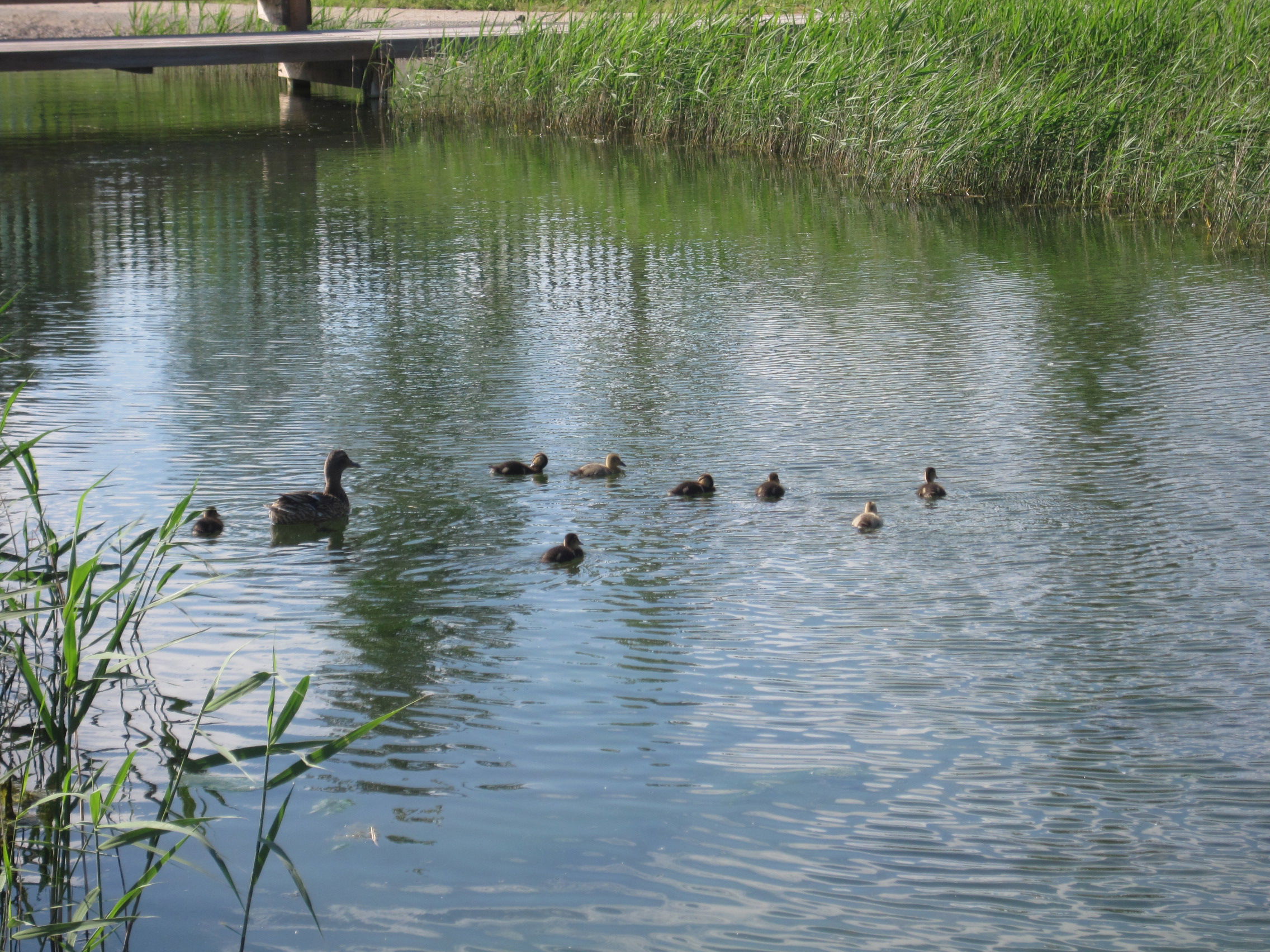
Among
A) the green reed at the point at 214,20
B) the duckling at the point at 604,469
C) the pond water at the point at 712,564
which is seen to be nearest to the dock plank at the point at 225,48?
the green reed at the point at 214,20

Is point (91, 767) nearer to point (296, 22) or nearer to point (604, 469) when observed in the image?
point (604, 469)

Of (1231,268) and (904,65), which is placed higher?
(904,65)

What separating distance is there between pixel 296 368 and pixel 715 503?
11.7 ft

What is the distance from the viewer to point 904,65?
50.7 ft

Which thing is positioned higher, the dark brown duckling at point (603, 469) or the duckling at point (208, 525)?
the dark brown duckling at point (603, 469)

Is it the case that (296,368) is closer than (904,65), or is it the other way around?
(296,368)

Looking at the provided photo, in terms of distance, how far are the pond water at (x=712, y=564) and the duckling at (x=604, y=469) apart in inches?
3.9

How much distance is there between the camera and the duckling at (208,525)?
256 inches

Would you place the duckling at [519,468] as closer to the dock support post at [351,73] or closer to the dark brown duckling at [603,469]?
the dark brown duckling at [603,469]

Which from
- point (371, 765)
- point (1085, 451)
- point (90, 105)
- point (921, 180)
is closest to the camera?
point (371, 765)

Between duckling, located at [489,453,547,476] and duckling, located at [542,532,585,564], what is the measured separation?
1.08m

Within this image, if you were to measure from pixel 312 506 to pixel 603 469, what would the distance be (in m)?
1.54

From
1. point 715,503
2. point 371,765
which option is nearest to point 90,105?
point 715,503

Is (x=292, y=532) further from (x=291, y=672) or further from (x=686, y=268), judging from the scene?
(x=686, y=268)
